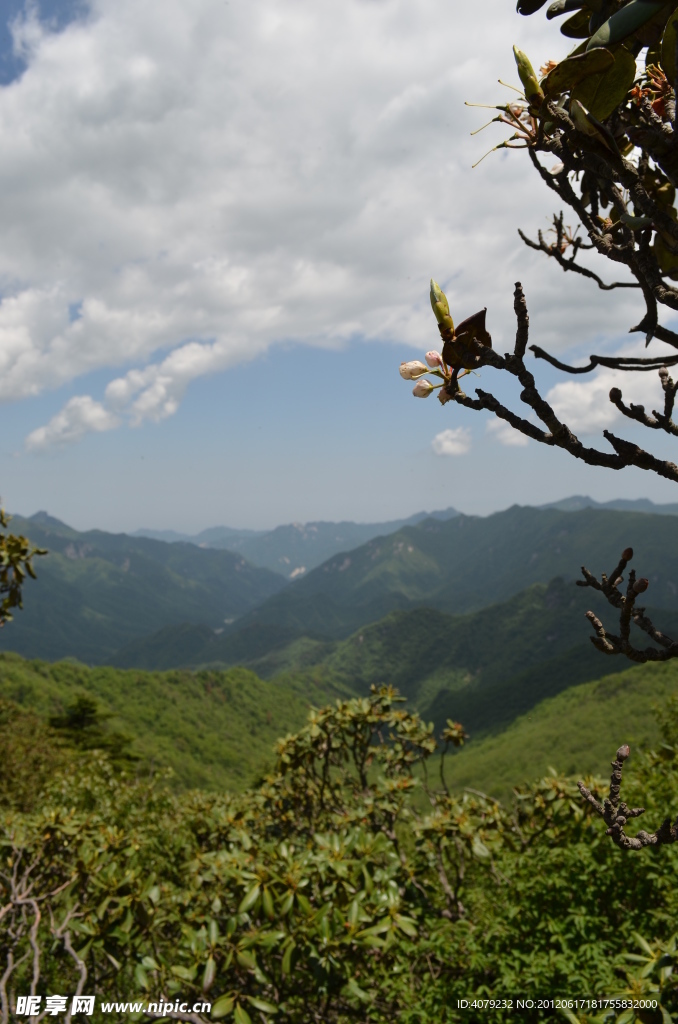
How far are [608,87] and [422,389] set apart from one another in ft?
3.19

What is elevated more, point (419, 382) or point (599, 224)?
point (599, 224)

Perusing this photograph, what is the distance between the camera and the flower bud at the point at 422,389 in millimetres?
1836

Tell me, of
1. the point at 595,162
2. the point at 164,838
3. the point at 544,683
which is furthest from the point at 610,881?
the point at 544,683

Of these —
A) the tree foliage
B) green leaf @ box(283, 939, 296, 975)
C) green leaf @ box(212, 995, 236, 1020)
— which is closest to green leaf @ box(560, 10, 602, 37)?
the tree foliage

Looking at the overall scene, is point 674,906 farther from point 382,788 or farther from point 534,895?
point 382,788

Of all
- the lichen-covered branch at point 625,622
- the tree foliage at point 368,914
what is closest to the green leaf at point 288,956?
the tree foliage at point 368,914

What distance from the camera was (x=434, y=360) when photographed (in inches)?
72.6

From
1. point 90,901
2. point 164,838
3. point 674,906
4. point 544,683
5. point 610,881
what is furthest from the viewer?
point 544,683

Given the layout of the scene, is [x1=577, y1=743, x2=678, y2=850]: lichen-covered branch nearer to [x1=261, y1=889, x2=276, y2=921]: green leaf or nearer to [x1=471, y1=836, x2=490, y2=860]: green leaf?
[x1=261, y1=889, x2=276, y2=921]: green leaf

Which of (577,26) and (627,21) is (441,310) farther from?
(577,26)

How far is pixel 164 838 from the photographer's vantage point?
33.0ft

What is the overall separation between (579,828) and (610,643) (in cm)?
484

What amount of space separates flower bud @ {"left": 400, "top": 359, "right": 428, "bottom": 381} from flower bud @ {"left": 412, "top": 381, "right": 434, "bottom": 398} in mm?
32

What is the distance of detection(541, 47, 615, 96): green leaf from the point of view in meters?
1.56
